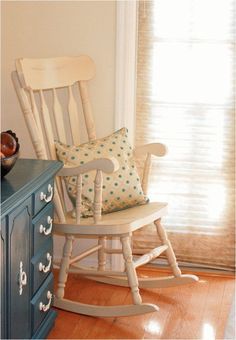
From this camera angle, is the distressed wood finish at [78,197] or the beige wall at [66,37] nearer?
the distressed wood finish at [78,197]

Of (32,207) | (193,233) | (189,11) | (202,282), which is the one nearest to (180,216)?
(193,233)

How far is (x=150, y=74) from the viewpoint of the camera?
3.87 meters

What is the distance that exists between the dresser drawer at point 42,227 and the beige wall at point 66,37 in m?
0.85

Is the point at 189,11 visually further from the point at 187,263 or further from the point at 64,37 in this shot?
the point at 187,263

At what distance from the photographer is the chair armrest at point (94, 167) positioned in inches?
123

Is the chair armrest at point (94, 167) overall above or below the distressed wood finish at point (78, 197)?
above

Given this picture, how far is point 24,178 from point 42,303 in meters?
0.55

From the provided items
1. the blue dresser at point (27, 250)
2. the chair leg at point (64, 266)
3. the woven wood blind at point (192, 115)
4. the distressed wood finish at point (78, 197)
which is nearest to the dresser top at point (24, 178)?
the blue dresser at point (27, 250)

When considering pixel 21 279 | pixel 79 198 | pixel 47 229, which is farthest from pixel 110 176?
pixel 21 279

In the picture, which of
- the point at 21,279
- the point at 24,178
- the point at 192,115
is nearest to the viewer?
the point at 21,279

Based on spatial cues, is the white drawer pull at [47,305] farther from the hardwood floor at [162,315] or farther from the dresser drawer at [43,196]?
the dresser drawer at [43,196]

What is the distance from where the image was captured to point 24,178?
9.41 feet

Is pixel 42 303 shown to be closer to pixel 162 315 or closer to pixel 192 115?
pixel 162 315

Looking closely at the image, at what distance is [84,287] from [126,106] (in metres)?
0.90
